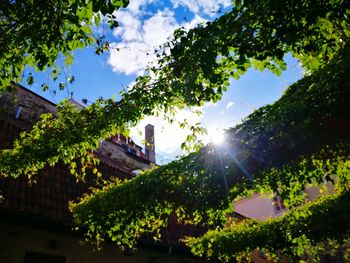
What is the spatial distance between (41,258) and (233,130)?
5.44 metres

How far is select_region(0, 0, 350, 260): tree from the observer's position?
14.6 ft

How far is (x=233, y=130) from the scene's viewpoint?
593 cm

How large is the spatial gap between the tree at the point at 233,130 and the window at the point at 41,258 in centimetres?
135

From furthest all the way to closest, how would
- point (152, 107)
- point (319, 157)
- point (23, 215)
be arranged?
point (23, 215)
point (152, 107)
point (319, 157)

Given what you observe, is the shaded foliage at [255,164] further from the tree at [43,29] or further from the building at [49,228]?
the tree at [43,29]

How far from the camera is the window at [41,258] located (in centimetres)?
720

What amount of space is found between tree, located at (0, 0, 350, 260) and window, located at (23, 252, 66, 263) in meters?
1.35

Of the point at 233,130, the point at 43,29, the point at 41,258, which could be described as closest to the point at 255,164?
the point at 233,130

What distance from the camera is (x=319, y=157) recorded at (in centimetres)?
538

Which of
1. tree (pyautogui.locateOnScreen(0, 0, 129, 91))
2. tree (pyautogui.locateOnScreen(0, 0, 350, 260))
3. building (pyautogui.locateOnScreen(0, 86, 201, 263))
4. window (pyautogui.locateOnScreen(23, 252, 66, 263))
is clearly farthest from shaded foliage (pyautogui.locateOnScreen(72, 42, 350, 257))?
tree (pyautogui.locateOnScreen(0, 0, 129, 91))

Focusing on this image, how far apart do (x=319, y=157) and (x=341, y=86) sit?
53.3 inches

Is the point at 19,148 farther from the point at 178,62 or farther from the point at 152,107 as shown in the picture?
the point at 178,62

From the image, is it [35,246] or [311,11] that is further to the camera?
[35,246]

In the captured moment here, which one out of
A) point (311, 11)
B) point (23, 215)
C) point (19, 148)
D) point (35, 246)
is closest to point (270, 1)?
point (311, 11)
